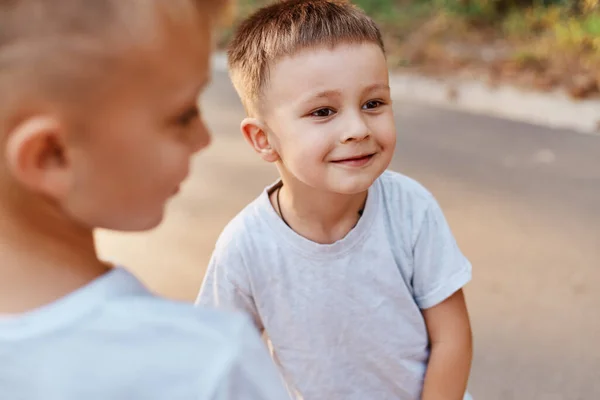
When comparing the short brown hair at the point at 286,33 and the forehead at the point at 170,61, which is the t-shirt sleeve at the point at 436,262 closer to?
the short brown hair at the point at 286,33

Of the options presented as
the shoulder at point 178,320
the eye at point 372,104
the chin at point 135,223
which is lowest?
the shoulder at point 178,320

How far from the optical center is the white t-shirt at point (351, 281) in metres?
1.39

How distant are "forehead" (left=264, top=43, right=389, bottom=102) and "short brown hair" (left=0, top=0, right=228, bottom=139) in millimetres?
659

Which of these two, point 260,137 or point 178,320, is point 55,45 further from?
point 260,137

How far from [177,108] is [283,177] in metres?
0.72

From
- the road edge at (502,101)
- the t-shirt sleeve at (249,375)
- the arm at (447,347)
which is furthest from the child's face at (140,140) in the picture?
the road edge at (502,101)

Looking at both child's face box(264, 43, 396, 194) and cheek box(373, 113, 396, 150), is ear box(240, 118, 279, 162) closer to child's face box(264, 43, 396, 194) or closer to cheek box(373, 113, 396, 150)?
child's face box(264, 43, 396, 194)

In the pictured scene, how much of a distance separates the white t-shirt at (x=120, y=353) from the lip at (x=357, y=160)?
0.65m

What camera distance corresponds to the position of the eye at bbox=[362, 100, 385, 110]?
1.33m

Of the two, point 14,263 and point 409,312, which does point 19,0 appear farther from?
point 409,312

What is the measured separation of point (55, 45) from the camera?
0.65 metres

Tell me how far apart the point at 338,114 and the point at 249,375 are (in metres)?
0.71

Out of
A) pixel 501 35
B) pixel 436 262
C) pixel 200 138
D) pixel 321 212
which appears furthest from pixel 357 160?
pixel 501 35

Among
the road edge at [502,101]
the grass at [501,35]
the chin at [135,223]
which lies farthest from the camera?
the grass at [501,35]
